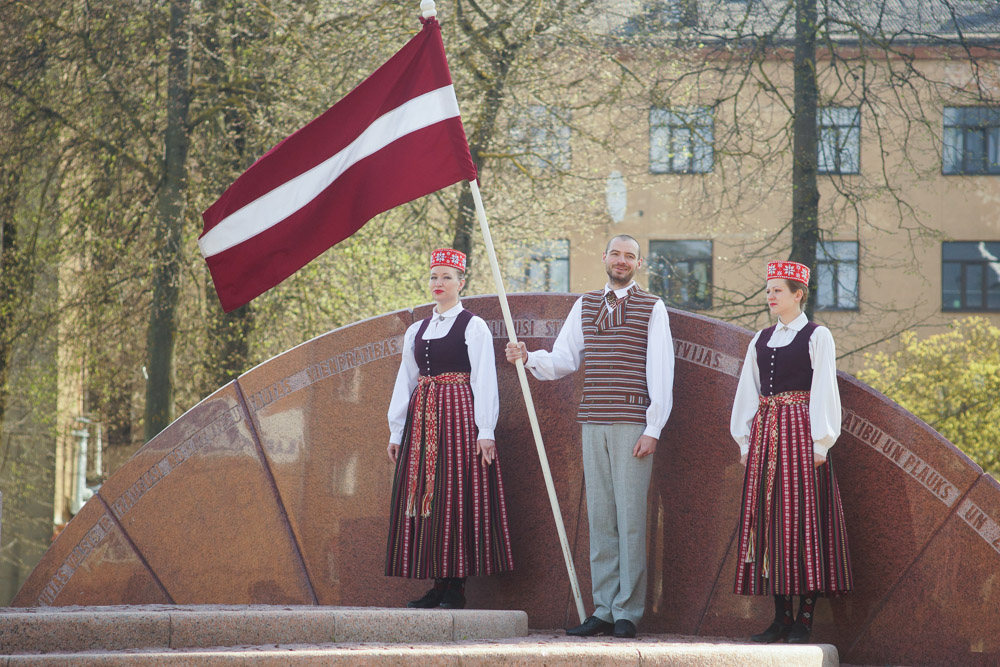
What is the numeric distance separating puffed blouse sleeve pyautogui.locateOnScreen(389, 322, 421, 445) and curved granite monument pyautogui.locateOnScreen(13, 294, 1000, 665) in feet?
2.10

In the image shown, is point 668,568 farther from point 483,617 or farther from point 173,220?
point 173,220

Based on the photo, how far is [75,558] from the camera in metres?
7.31

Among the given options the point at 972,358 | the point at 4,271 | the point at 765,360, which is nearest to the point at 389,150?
the point at 765,360

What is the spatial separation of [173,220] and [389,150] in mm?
5998

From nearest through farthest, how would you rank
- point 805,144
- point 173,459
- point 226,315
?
point 173,459 < point 805,144 < point 226,315

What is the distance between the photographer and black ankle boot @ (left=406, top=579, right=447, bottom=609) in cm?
619

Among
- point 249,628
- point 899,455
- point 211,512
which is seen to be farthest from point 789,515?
point 211,512

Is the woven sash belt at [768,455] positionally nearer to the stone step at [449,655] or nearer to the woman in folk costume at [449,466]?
the stone step at [449,655]

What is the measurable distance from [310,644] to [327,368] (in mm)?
2758

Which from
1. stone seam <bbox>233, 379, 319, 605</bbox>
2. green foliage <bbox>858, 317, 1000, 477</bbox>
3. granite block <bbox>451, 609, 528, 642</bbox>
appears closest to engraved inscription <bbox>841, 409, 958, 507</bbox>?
granite block <bbox>451, 609, 528, 642</bbox>

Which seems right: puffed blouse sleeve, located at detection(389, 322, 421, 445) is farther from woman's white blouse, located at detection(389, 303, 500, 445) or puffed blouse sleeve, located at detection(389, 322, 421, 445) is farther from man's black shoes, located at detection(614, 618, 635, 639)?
man's black shoes, located at detection(614, 618, 635, 639)

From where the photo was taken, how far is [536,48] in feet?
39.3

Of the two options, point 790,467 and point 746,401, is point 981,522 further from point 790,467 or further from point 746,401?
point 746,401

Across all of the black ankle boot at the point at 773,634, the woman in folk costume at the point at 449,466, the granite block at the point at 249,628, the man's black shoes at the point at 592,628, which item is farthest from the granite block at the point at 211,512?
the black ankle boot at the point at 773,634
